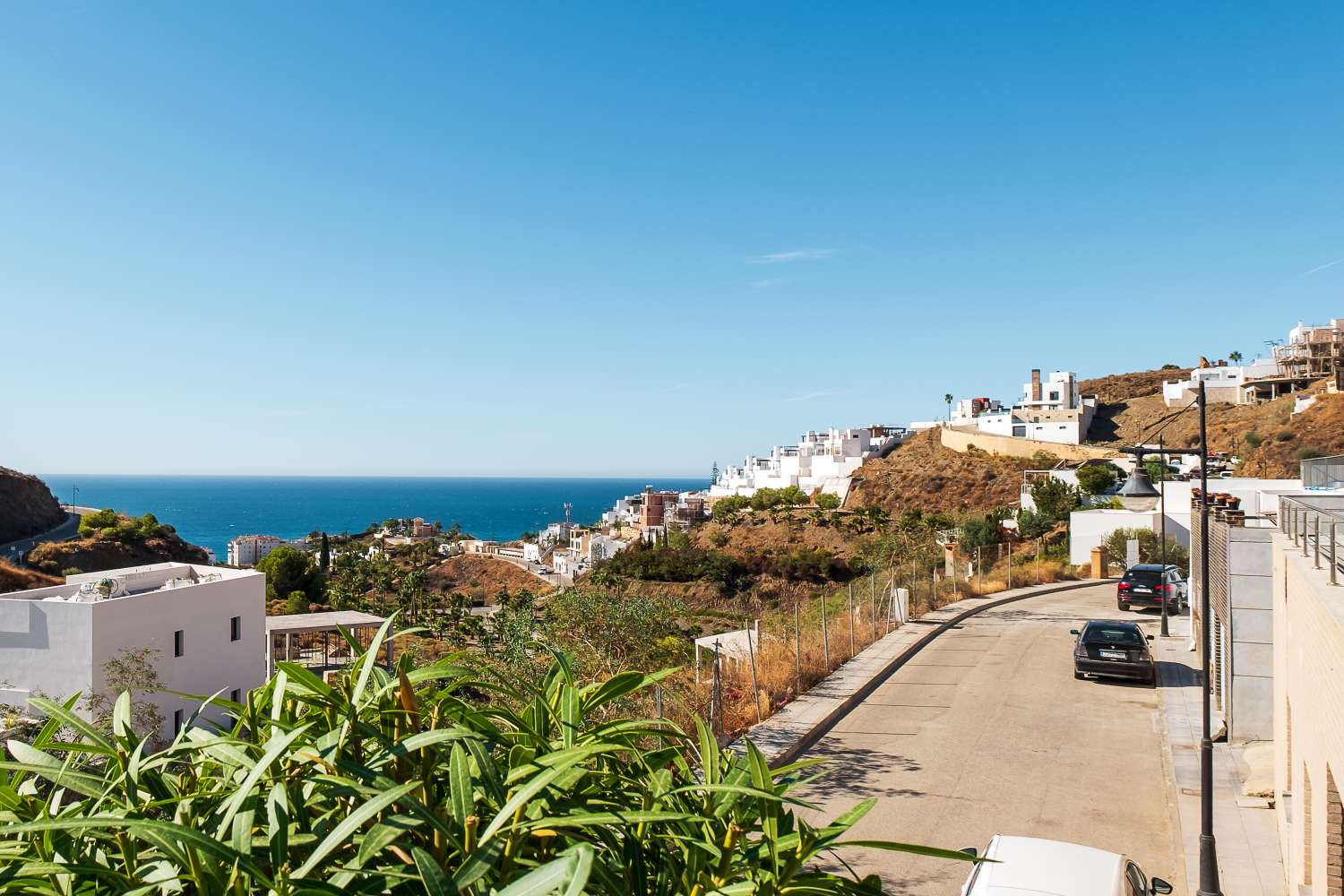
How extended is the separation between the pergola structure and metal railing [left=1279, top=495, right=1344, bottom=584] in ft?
65.3

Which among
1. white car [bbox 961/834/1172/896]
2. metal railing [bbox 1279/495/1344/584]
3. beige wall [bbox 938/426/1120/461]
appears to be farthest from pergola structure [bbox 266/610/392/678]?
beige wall [bbox 938/426/1120/461]

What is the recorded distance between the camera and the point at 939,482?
79688mm

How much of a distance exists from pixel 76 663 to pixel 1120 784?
74.4ft

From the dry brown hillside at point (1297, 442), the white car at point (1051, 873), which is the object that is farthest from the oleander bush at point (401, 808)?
the dry brown hillside at point (1297, 442)

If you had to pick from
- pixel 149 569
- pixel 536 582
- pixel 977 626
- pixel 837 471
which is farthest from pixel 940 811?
pixel 837 471

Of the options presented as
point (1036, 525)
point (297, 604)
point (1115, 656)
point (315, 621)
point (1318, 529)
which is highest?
point (1318, 529)

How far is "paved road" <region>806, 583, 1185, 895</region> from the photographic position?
32.5ft

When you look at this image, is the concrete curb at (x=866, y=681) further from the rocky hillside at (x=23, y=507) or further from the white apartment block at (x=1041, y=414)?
the rocky hillside at (x=23, y=507)

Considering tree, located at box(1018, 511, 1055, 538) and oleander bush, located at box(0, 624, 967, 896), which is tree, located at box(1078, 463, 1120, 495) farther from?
oleander bush, located at box(0, 624, 967, 896)

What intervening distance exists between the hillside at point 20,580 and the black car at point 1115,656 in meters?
47.6

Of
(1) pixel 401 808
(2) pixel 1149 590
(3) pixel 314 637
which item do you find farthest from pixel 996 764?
(3) pixel 314 637

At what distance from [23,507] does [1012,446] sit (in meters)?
102

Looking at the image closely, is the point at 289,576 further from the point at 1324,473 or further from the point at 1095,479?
the point at 1095,479

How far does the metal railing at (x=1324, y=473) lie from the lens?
13.2 metres
